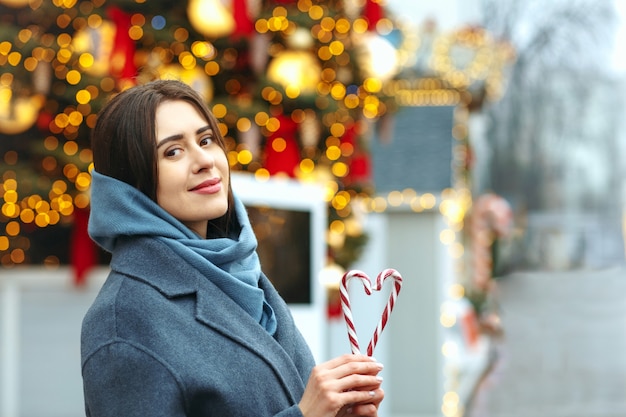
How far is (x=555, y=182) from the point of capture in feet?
93.8

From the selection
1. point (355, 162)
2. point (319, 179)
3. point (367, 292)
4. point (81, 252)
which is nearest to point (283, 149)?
point (319, 179)

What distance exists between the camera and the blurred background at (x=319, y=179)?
23.2ft

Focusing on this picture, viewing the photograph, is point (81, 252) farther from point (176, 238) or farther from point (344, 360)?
point (344, 360)

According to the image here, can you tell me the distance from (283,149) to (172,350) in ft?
18.8

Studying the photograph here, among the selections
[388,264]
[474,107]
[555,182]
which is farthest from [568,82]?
[388,264]

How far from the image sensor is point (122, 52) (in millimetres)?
6953

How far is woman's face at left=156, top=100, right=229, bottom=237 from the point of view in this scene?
200 centimetres

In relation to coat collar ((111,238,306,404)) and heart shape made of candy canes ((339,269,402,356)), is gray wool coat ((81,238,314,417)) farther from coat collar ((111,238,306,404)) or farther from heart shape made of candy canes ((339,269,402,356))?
heart shape made of candy canes ((339,269,402,356))

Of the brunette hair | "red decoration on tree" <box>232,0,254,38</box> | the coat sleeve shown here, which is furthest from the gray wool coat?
"red decoration on tree" <box>232,0,254,38</box>

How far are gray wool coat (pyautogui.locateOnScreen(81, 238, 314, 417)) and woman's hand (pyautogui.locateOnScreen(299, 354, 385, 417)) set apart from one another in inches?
1.8

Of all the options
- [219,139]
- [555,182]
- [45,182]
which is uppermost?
[219,139]

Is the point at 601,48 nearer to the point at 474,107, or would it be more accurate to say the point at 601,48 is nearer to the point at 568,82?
→ the point at 568,82

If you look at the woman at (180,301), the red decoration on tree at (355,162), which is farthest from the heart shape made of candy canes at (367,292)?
the red decoration on tree at (355,162)

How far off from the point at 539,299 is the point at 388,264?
20.0 metres
